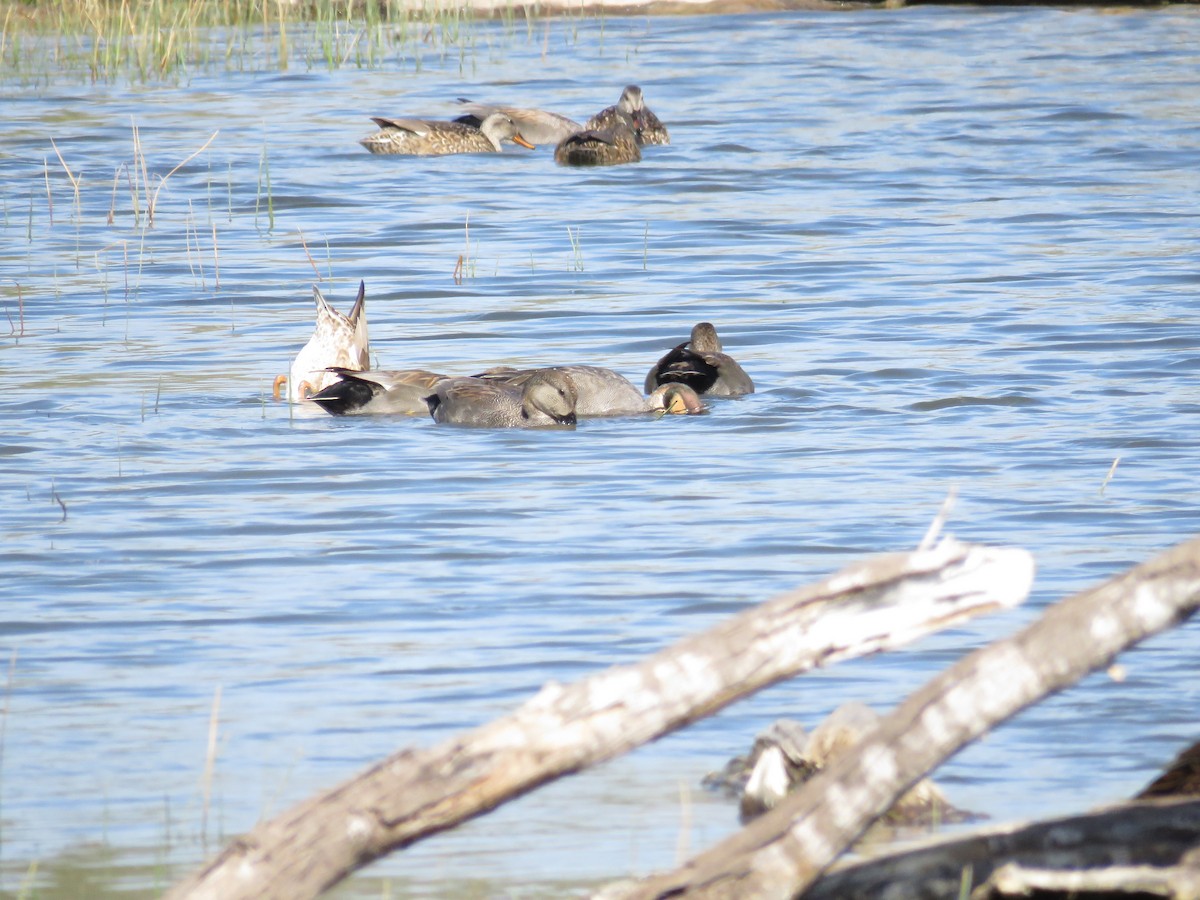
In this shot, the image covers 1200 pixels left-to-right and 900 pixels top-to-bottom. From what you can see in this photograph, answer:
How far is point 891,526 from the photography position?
7102 mm

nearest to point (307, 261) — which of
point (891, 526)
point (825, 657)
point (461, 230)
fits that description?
point (461, 230)

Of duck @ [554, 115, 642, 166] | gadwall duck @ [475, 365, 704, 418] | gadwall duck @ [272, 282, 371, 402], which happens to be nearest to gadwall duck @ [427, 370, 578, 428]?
gadwall duck @ [475, 365, 704, 418]

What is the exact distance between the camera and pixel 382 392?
31.1 ft

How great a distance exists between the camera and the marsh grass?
73.0ft

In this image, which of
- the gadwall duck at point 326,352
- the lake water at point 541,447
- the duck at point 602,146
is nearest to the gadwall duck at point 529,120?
the lake water at point 541,447

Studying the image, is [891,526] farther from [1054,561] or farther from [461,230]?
[461,230]

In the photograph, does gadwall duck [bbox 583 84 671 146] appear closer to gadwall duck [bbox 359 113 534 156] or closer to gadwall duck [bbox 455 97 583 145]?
gadwall duck [bbox 455 97 583 145]

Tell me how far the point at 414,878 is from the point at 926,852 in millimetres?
1338

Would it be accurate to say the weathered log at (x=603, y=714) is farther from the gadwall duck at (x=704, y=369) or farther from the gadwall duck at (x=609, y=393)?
the gadwall duck at (x=704, y=369)

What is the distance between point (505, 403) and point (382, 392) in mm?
625

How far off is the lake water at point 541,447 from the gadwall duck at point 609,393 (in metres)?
0.15

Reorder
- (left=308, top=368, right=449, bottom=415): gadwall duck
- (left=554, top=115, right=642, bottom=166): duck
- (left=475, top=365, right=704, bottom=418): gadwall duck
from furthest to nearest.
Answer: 1. (left=554, top=115, right=642, bottom=166): duck
2. (left=308, top=368, right=449, bottom=415): gadwall duck
3. (left=475, top=365, right=704, bottom=418): gadwall duck

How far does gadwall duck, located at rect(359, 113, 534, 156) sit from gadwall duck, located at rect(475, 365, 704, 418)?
8.81m

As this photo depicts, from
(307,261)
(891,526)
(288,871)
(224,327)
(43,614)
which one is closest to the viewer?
(288,871)
